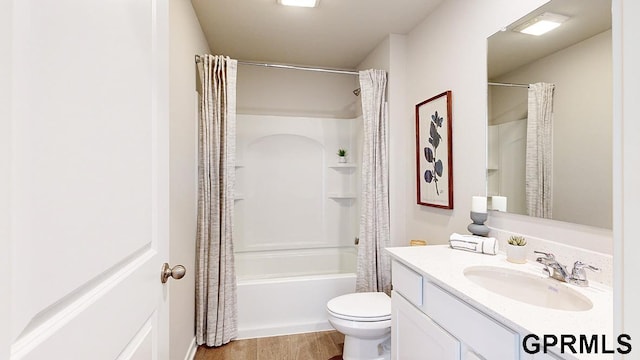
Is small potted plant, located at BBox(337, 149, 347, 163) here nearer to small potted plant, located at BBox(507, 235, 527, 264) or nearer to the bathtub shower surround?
the bathtub shower surround

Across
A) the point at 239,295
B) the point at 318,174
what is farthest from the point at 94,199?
the point at 318,174

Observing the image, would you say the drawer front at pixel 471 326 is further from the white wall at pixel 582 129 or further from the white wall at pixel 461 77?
the white wall at pixel 461 77

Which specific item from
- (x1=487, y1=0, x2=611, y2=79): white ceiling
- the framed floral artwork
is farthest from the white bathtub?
(x1=487, y1=0, x2=611, y2=79): white ceiling

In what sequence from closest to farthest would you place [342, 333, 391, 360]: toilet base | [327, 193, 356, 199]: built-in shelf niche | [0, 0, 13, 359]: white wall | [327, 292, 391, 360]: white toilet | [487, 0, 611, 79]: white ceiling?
[0, 0, 13, 359]: white wall, [487, 0, 611, 79]: white ceiling, [327, 292, 391, 360]: white toilet, [342, 333, 391, 360]: toilet base, [327, 193, 356, 199]: built-in shelf niche

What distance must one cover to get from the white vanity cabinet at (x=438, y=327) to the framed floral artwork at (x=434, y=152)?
0.77m

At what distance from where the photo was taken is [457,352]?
1.10 meters

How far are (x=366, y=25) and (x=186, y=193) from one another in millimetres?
1860

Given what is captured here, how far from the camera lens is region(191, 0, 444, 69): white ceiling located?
2129 mm

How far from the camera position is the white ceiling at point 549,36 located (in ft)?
3.98

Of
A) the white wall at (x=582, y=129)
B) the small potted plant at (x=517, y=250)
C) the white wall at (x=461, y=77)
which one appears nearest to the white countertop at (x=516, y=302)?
the small potted plant at (x=517, y=250)

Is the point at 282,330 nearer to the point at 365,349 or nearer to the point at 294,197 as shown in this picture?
the point at 365,349

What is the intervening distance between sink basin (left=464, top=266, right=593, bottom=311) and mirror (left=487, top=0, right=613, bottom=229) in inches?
11.7

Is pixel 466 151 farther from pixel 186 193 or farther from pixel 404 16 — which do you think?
pixel 186 193

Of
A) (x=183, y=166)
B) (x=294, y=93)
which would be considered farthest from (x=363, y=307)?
(x=294, y=93)
